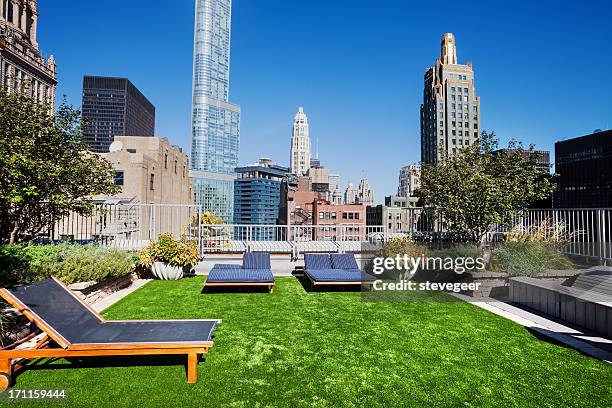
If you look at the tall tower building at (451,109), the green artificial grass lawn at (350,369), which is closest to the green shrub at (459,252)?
the green artificial grass lawn at (350,369)

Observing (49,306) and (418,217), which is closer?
(49,306)

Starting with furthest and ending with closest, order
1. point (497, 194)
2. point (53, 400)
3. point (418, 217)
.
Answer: point (418, 217) < point (497, 194) < point (53, 400)

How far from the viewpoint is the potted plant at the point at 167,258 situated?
1053cm

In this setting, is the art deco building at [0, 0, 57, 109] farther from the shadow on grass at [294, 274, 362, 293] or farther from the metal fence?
the shadow on grass at [294, 274, 362, 293]

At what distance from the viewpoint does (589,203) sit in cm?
4738

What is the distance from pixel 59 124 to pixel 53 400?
770 cm

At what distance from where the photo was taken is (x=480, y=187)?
10.2 m

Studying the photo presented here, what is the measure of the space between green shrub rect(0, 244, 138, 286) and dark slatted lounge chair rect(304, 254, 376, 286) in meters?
4.79

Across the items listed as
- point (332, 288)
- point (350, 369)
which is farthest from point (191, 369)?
point (332, 288)

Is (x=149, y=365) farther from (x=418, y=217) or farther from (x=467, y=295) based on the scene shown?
(x=418, y=217)

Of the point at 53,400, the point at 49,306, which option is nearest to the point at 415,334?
the point at 53,400

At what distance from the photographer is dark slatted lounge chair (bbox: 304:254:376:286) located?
9172mm

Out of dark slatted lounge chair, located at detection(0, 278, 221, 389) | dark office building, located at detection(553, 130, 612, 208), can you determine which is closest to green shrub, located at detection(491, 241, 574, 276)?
dark slatted lounge chair, located at detection(0, 278, 221, 389)

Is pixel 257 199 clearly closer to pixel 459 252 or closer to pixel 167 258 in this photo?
pixel 167 258
